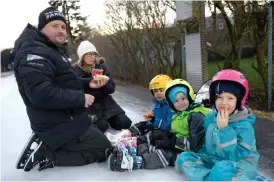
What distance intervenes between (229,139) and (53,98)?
5.27 feet

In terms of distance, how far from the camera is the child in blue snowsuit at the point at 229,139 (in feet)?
7.63

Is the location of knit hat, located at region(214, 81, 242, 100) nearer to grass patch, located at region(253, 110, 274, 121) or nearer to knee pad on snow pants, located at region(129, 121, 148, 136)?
knee pad on snow pants, located at region(129, 121, 148, 136)

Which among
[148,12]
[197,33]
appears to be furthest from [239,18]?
[148,12]

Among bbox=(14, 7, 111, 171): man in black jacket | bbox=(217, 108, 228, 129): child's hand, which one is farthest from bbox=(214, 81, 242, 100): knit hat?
bbox=(14, 7, 111, 171): man in black jacket

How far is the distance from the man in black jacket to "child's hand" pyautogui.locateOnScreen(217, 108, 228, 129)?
50.1 inches

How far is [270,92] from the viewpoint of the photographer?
220 inches

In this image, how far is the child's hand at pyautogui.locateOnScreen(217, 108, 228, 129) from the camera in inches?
91.6

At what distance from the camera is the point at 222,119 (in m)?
2.34

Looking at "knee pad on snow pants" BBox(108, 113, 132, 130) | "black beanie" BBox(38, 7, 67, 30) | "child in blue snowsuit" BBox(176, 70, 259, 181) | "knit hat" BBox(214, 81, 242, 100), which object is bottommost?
"knee pad on snow pants" BBox(108, 113, 132, 130)

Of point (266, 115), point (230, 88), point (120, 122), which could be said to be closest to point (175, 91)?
point (230, 88)

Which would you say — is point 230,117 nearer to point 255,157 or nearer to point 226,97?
point 226,97

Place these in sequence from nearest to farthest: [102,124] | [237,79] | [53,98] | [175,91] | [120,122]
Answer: [237,79] → [53,98] → [175,91] → [102,124] → [120,122]

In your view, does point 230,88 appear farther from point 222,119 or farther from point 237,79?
point 222,119

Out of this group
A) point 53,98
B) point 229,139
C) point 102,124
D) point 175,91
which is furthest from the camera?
point 102,124
